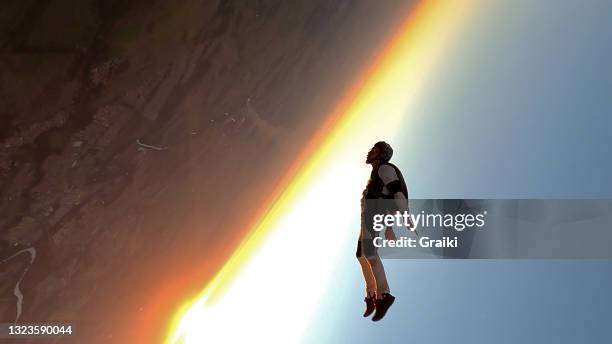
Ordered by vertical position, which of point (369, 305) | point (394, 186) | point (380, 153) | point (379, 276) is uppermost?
point (380, 153)

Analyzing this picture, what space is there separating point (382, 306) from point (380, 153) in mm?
564

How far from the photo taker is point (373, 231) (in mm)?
1542

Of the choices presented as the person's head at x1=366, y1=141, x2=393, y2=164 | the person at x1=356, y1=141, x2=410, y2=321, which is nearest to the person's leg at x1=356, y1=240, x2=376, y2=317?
the person at x1=356, y1=141, x2=410, y2=321

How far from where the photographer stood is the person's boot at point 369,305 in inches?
61.3

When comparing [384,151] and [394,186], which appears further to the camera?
[384,151]

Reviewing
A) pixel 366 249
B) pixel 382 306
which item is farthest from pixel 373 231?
pixel 382 306

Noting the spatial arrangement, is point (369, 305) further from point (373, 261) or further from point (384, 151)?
point (384, 151)

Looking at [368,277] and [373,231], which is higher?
[373,231]

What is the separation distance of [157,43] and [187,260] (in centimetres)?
91

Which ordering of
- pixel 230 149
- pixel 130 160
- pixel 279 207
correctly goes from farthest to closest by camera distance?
pixel 279 207 → pixel 230 149 → pixel 130 160

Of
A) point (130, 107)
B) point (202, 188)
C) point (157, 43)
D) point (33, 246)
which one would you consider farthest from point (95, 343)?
point (157, 43)

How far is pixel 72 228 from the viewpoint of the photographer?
5.64ft

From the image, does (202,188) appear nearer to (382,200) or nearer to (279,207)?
(279,207)

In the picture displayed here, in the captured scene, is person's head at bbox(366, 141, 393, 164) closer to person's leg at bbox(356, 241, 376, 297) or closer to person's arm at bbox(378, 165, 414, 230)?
person's arm at bbox(378, 165, 414, 230)
